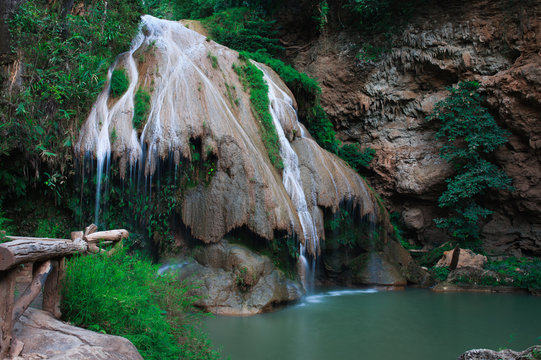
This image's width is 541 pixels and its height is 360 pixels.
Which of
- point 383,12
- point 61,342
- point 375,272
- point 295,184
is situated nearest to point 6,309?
point 61,342

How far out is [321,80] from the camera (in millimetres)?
17281

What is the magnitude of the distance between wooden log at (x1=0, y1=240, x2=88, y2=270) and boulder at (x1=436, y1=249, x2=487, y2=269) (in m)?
11.5

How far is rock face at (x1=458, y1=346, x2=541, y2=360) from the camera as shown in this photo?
3872mm

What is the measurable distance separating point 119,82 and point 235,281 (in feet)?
19.6

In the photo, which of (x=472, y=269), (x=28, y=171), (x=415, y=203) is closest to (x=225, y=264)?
(x=28, y=171)

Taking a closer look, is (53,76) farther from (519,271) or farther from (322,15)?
(519,271)

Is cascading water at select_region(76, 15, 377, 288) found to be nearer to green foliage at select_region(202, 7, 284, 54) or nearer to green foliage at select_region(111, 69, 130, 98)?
green foliage at select_region(111, 69, 130, 98)

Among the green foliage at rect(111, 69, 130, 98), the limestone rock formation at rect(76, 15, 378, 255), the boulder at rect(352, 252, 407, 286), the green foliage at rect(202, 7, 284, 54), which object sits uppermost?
the green foliage at rect(202, 7, 284, 54)

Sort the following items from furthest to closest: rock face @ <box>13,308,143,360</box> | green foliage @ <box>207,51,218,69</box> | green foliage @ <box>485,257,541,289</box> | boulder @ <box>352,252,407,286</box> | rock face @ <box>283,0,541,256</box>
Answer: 1. rock face @ <box>283,0,541,256</box>
2. green foliage @ <box>207,51,218,69</box>
3. boulder @ <box>352,252,407,286</box>
4. green foliage @ <box>485,257,541,289</box>
5. rock face @ <box>13,308,143,360</box>

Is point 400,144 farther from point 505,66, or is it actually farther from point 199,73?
point 199,73

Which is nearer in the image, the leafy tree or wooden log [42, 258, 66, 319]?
wooden log [42, 258, 66, 319]

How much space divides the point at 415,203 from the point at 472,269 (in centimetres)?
467

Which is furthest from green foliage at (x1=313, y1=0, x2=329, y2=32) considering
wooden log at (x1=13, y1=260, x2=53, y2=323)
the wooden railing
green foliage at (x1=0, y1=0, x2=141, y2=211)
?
wooden log at (x1=13, y1=260, x2=53, y2=323)

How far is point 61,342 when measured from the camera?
131 inches
